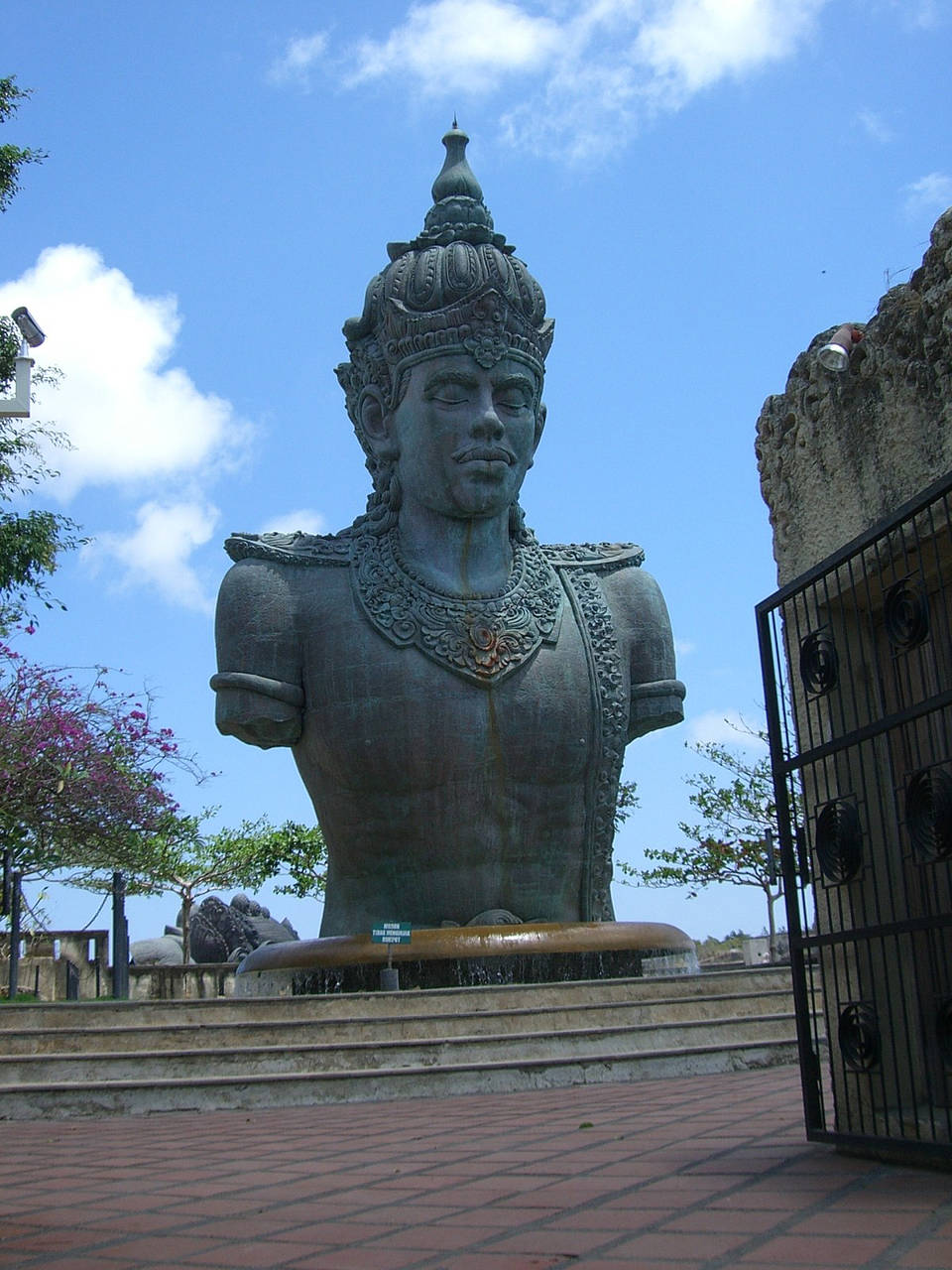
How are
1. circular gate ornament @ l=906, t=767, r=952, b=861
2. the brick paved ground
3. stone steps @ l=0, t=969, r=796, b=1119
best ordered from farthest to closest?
1. stone steps @ l=0, t=969, r=796, b=1119
2. circular gate ornament @ l=906, t=767, r=952, b=861
3. the brick paved ground

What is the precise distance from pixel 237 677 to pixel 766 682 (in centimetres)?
654

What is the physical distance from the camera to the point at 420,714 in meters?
10.7

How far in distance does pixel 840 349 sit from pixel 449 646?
6.32 metres

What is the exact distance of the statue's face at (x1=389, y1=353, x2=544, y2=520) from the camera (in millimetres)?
11242

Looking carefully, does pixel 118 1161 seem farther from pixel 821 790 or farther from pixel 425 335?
pixel 425 335

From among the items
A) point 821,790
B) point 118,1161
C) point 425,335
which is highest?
point 425,335

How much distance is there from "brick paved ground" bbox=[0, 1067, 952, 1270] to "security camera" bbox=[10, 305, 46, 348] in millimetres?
5654

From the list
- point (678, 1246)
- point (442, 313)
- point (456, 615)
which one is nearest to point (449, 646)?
point (456, 615)

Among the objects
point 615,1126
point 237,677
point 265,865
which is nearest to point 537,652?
point 237,677

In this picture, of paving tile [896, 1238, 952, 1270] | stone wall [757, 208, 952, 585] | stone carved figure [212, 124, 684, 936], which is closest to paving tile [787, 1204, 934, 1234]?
paving tile [896, 1238, 952, 1270]

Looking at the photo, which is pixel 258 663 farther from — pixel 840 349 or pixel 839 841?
pixel 839 841

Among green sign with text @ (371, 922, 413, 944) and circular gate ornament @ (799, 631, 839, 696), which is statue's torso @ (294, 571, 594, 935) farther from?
circular gate ornament @ (799, 631, 839, 696)

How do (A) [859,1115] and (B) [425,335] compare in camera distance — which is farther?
(B) [425,335]

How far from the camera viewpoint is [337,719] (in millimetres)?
10742
